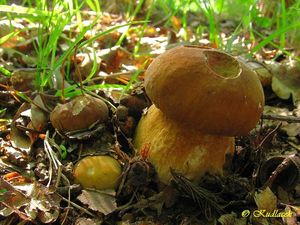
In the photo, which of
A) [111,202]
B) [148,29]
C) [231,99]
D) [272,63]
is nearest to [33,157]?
[111,202]

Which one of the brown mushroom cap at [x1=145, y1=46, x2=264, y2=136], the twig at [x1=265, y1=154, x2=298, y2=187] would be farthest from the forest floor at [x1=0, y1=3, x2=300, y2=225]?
the brown mushroom cap at [x1=145, y1=46, x2=264, y2=136]

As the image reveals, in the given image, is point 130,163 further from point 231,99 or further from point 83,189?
point 231,99

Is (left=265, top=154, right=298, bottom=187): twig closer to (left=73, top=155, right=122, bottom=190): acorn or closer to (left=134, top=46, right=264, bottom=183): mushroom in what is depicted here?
(left=134, top=46, right=264, bottom=183): mushroom

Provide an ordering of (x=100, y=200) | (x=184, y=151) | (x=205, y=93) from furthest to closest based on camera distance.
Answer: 1. (x=184, y=151)
2. (x=100, y=200)
3. (x=205, y=93)

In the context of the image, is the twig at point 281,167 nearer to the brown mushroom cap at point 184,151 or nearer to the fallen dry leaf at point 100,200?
the brown mushroom cap at point 184,151

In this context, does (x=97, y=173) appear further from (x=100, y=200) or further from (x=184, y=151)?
(x=184, y=151)

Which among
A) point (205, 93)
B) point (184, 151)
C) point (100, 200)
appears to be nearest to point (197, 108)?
point (205, 93)

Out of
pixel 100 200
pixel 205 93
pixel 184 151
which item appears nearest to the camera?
pixel 205 93
